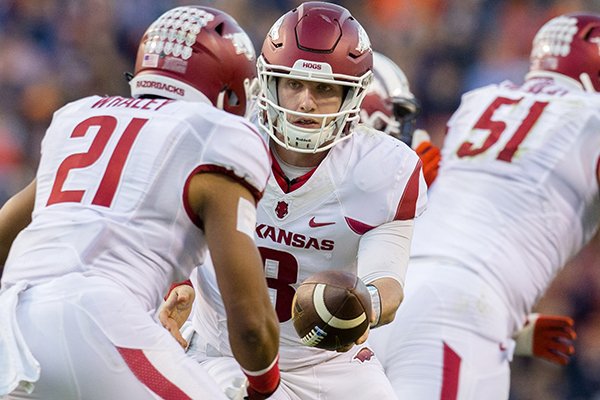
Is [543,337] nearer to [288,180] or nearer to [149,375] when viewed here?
[288,180]

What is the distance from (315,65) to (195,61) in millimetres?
421

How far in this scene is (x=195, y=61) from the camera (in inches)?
128

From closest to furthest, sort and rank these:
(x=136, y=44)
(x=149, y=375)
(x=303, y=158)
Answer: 1. (x=149, y=375)
2. (x=303, y=158)
3. (x=136, y=44)

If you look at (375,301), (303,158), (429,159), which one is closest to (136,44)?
(429,159)

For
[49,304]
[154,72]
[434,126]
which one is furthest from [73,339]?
[434,126]

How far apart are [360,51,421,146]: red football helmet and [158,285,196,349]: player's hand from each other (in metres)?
1.86

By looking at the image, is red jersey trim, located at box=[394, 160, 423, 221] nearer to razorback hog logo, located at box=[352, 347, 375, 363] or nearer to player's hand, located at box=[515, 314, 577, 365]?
razorback hog logo, located at box=[352, 347, 375, 363]

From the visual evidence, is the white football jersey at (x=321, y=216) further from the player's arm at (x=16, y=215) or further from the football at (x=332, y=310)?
the player's arm at (x=16, y=215)

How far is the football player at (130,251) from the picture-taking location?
8.68 feet

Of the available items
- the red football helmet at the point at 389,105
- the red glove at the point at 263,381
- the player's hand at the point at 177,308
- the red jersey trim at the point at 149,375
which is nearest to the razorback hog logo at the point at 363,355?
the player's hand at the point at 177,308

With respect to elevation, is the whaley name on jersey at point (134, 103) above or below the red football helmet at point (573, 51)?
above

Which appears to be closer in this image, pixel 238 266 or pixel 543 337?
pixel 238 266

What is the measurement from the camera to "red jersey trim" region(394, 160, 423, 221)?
11.3 feet

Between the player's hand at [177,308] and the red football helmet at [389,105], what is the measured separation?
1.86 metres
